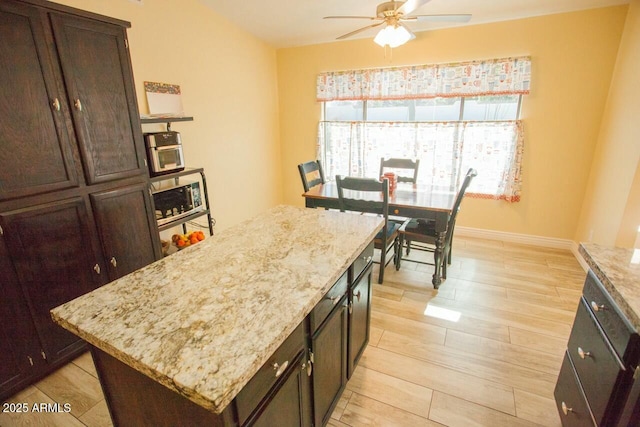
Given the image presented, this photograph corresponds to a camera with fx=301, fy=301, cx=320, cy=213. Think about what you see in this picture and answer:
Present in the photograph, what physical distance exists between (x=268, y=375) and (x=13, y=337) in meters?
1.66

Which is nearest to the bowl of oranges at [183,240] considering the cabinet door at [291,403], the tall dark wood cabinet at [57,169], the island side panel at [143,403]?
the tall dark wood cabinet at [57,169]

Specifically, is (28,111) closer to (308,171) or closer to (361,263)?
(361,263)

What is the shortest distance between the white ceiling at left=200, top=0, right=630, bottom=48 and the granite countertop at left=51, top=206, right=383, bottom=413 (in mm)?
2484

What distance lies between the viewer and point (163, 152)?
7.54ft

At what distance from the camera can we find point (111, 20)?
5.89 feet

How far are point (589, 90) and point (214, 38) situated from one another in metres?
3.90

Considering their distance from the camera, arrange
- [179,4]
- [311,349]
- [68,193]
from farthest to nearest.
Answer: [179,4]
[68,193]
[311,349]

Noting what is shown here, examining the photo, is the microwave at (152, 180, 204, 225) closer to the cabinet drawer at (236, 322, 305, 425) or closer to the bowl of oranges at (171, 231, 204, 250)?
the bowl of oranges at (171, 231, 204, 250)

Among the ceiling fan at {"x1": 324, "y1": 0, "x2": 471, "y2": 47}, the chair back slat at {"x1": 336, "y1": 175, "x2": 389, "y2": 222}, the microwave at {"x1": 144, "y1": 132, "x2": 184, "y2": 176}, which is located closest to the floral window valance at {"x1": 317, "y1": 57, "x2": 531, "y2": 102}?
the ceiling fan at {"x1": 324, "y1": 0, "x2": 471, "y2": 47}

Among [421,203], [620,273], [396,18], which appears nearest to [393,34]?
[396,18]

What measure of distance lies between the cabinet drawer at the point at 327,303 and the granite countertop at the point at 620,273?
3.16 ft

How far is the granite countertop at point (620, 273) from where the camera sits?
0.97 m

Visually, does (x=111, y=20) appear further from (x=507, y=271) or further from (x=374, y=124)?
(x=507, y=271)

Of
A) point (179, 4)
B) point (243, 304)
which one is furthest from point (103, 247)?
point (179, 4)
